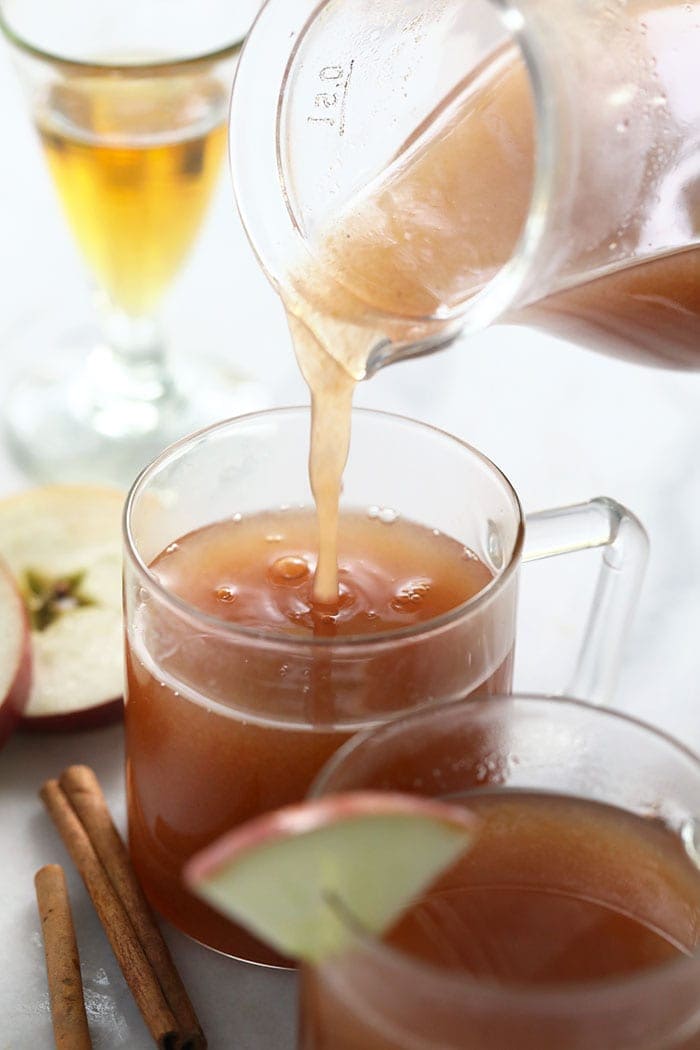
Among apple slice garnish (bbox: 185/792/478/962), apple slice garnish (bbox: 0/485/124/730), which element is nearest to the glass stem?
apple slice garnish (bbox: 0/485/124/730)

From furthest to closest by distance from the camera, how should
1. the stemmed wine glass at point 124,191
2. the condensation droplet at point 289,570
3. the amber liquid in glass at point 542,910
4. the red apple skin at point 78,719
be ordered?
the stemmed wine glass at point 124,191 < the red apple skin at point 78,719 < the condensation droplet at point 289,570 < the amber liquid in glass at point 542,910

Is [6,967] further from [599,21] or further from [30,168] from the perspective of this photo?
[30,168]

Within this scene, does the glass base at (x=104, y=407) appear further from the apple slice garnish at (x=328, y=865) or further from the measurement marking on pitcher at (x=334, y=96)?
the apple slice garnish at (x=328, y=865)

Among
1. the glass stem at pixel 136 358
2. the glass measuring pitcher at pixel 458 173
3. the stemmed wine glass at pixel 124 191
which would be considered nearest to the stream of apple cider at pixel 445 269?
the glass measuring pitcher at pixel 458 173

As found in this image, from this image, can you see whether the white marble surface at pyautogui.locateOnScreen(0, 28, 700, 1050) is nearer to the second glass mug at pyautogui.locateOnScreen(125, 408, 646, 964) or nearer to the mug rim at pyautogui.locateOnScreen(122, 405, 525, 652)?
the second glass mug at pyautogui.locateOnScreen(125, 408, 646, 964)

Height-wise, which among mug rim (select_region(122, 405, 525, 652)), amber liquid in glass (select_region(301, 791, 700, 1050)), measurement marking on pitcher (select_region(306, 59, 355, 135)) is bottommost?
amber liquid in glass (select_region(301, 791, 700, 1050))

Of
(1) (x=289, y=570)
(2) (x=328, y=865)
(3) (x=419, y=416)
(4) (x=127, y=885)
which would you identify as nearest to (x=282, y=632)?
(1) (x=289, y=570)
